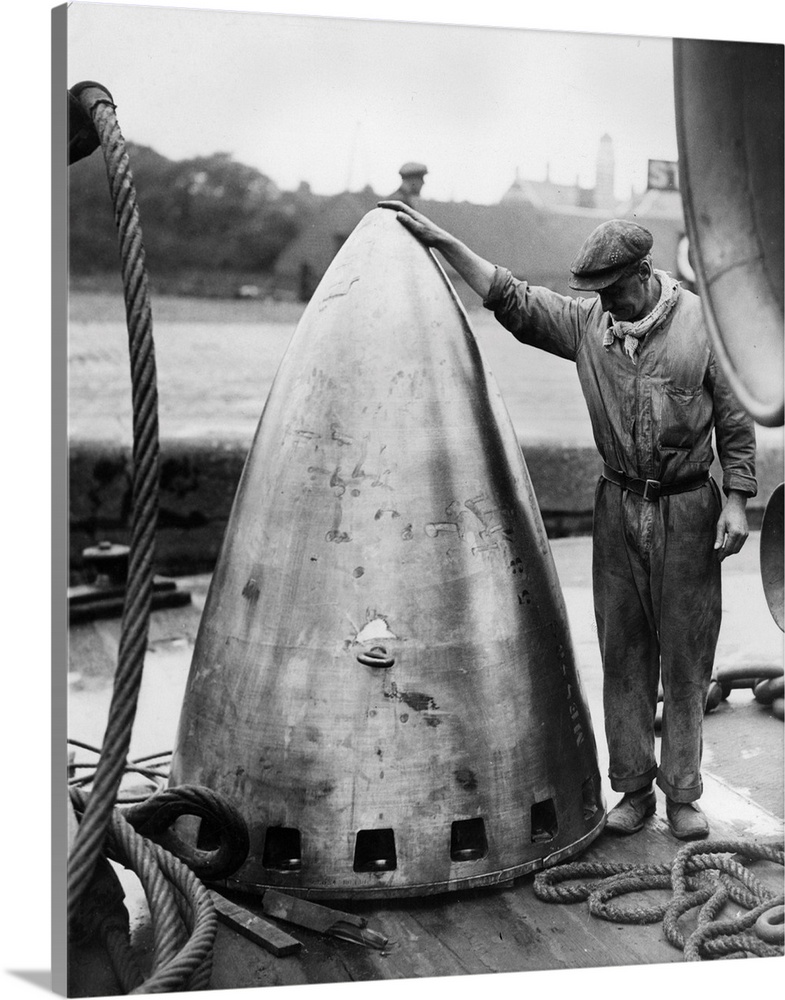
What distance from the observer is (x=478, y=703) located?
296 centimetres

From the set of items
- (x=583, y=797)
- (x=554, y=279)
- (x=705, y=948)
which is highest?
(x=554, y=279)

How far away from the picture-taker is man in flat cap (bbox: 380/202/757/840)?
314 cm

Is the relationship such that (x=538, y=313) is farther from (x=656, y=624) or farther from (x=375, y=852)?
(x=375, y=852)

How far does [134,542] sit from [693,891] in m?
1.59

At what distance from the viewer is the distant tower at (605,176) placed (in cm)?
320

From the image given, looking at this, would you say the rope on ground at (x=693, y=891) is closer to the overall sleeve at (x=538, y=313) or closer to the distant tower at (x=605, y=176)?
the overall sleeve at (x=538, y=313)

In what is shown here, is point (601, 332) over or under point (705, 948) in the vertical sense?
over

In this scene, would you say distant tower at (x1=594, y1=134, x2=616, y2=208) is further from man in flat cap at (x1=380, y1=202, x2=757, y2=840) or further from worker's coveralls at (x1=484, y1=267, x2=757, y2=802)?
worker's coveralls at (x1=484, y1=267, x2=757, y2=802)

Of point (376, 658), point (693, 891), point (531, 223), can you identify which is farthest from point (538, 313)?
point (693, 891)

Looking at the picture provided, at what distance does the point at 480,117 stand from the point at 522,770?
1.45 metres

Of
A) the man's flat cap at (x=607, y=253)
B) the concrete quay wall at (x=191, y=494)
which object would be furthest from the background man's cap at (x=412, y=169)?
the concrete quay wall at (x=191, y=494)

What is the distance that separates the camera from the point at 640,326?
3137 millimetres

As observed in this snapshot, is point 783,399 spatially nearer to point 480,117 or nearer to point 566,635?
point 566,635

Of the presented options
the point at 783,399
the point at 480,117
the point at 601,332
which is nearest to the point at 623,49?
the point at 480,117
